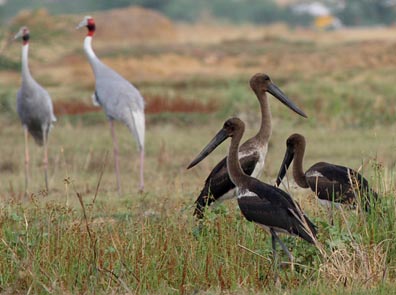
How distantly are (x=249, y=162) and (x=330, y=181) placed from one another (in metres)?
0.77

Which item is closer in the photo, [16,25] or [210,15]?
[16,25]

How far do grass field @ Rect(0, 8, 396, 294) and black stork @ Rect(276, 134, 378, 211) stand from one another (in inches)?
4.4

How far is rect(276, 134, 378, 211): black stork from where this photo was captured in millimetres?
7301

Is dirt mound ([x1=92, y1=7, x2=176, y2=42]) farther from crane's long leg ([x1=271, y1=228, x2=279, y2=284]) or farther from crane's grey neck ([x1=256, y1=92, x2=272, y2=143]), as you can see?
crane's long leg ([x1=271, y1=228, x2=279, y2=284])

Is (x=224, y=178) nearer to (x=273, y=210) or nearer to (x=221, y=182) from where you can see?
(x=221, y=182)

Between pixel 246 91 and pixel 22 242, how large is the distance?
1303 centimetres

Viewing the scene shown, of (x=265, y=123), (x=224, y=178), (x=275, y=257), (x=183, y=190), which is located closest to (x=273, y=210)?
(x=275, y=257)

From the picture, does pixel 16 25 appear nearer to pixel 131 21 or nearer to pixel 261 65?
pixel 261 65

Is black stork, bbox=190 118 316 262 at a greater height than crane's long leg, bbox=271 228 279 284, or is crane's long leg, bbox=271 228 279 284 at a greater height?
black stork, bbox=190 118 316 262

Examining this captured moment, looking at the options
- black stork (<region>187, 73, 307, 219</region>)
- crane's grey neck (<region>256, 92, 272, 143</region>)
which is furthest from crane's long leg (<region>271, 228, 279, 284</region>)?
crane's grey neck (<region>256, 92, 272, 143</region>)

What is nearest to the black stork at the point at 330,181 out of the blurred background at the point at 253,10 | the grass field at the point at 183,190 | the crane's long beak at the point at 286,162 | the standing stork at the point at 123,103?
the crane's long beak at the point at 286,162

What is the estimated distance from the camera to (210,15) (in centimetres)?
7606

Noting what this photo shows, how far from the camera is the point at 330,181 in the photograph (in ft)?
25.3

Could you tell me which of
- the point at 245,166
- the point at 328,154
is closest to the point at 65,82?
the point at 328,154
